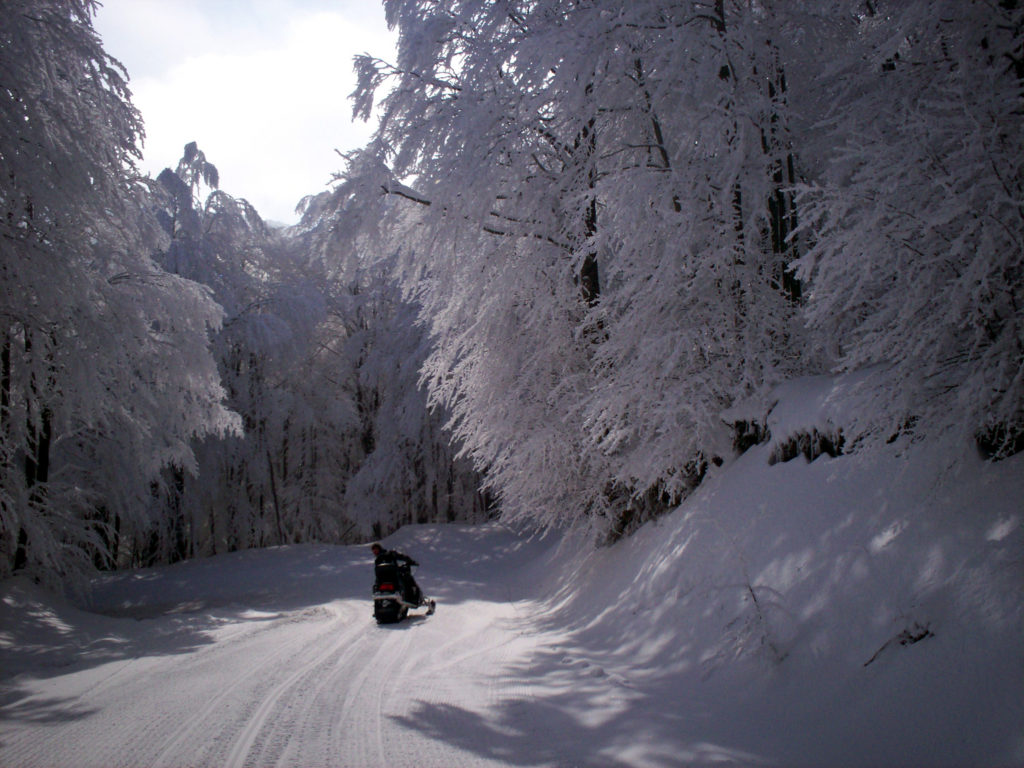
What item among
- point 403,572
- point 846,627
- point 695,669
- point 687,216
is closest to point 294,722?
point 695,669

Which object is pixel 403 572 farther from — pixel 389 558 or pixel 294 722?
pixel 294 722

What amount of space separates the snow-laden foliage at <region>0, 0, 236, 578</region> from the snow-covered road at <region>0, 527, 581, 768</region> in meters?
2.22

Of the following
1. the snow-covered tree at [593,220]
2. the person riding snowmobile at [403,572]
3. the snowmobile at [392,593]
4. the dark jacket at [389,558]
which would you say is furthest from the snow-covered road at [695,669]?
the dark jacket at [389,558]

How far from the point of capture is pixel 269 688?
5445 millimetres

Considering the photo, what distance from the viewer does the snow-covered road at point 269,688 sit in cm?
399

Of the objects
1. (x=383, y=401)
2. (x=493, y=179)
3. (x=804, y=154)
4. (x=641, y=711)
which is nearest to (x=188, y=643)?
(x=641, y=711)

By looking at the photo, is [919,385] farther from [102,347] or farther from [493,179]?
[102,347]

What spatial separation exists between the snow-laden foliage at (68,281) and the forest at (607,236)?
5 centimetres

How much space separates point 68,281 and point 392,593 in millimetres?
6503

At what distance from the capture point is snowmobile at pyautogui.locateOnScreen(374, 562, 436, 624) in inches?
387

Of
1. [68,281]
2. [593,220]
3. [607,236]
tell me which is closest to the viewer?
[607,236]

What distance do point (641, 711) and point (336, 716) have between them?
7.32ft

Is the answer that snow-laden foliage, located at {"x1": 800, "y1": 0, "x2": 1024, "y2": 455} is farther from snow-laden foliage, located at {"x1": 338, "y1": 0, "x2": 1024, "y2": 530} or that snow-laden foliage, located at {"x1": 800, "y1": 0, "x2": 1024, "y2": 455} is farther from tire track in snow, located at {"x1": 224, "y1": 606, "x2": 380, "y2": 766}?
tire track in snow, located at {"x1": 224, "y1": 606, "x2": 380, "y2": 766}

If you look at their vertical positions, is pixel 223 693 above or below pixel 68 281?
below
